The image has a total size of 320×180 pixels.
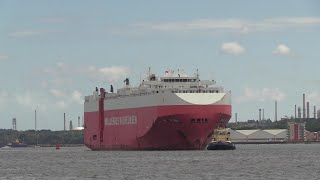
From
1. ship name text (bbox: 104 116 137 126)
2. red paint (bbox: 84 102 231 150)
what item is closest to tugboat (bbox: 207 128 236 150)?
red paint (bbox: 84 102 231 150)

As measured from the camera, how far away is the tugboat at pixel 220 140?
113062mm

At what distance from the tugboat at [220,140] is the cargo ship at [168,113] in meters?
0.87

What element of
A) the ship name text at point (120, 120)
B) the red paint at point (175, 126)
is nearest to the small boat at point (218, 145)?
the red paint at point (175, 126)

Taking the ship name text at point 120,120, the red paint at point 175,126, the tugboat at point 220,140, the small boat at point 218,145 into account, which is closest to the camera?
the red paint at point 175,126

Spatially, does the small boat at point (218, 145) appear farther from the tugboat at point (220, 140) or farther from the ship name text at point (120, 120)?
the ship name text at point (120, 120)

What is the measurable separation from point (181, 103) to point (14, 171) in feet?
111

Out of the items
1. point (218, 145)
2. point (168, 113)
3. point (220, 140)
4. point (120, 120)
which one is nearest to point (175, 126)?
point (168, 113)

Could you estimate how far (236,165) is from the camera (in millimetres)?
81688

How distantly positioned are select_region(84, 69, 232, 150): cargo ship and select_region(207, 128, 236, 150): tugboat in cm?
87

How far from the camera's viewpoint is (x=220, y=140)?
11475 centimetres

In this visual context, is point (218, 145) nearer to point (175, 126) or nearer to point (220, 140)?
point (220, 140)

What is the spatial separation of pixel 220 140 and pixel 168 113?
8.80 meters

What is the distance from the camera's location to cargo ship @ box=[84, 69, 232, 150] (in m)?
109

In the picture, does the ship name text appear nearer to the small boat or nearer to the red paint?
the red paint
